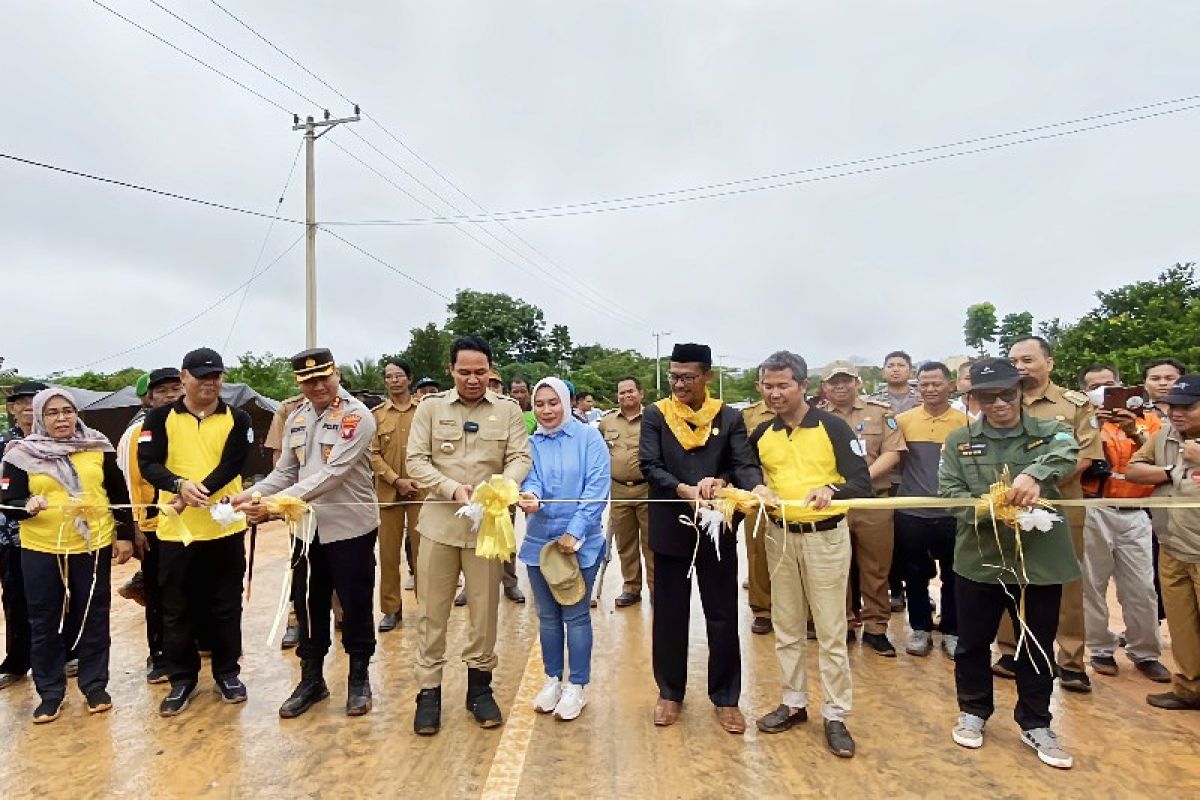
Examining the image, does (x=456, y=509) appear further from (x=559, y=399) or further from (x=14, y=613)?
(x=14, y=613)

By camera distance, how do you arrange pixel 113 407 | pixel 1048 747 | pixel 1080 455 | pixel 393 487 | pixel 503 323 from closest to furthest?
pixel 1048 747
pixel 1080 455
pixel 393 487
pixel 113 407
pixel 503 323

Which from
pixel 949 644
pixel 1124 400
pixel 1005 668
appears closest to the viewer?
pixel 1005 668

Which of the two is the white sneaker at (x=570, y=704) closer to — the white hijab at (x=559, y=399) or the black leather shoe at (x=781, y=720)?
the black leather shoe at (x=781, y=720)

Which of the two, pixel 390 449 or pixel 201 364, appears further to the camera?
pixel 390 449

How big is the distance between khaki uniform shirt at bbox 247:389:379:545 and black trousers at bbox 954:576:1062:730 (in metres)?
3.37

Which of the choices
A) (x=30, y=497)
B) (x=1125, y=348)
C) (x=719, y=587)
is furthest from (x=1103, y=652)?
(x=1125, y=348)

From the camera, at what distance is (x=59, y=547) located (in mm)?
4004

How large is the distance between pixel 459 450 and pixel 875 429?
3186 millimetres

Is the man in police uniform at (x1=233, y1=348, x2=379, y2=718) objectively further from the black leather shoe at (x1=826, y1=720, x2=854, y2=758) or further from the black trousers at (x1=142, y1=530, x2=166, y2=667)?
the black leather shoe at (x1=826, y1=720, x2=854, y2=758)

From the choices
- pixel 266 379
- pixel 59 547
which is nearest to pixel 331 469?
pixel 59 547

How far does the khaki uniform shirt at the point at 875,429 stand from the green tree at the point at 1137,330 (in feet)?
42.8

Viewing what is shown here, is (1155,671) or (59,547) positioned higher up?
(59,547)

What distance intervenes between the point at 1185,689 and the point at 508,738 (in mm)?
3825

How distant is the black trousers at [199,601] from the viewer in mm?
4027
